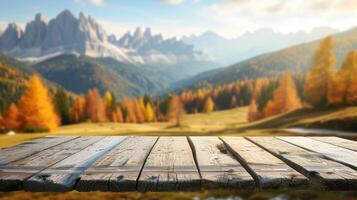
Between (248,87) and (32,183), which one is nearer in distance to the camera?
(32,183)

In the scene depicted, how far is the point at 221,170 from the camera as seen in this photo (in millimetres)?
2719

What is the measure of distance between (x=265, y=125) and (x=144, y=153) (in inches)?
2183

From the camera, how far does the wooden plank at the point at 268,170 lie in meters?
2.48

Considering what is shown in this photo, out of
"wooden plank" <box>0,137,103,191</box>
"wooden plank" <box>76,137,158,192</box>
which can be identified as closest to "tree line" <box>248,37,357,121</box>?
"wooden plank" <box>0,137,103,191</box>

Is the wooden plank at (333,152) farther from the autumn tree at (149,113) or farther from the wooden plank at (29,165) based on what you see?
the autumn tree at (149,113)

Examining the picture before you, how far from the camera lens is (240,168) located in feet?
9.24

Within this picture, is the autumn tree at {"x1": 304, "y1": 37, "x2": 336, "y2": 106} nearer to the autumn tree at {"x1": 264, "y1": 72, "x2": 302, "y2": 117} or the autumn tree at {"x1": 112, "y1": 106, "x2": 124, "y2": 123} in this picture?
the autumn tree at {"x1": 264, "y1": 72, "x2": 302, "y2": 117}

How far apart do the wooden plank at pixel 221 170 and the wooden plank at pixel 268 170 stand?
0.21 ft

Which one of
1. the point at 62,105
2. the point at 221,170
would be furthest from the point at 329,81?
the point at 62,105

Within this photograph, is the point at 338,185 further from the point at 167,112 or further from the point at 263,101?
the point at 167,112

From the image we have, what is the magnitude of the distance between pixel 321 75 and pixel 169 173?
204ft

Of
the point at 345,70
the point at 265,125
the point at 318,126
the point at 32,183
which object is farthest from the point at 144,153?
the point at 345,70

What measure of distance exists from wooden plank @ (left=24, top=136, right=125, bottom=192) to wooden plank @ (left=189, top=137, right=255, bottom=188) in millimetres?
995

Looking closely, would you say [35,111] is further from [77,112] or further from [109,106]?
[109,106]
